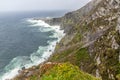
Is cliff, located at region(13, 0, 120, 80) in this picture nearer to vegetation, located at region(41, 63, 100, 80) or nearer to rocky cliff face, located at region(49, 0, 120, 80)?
rocky cliff face, located at region(49, 0, 120, 80)

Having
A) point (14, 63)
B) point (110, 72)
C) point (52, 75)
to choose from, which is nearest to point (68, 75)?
point (52, 75)

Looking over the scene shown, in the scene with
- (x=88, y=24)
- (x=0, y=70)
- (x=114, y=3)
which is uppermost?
(x=114, y=3)

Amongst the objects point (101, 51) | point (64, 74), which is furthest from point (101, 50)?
point (64, 74)

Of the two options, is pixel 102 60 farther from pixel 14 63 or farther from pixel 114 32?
pixel 14 63

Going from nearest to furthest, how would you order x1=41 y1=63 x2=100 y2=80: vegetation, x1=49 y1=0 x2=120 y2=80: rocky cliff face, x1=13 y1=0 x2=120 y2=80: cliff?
x1=41 y1=63 x2=100 y2=80: vegetation < x1=13 y1=0 x2=120 y2=80: cliff < x1=49 y1=0 x2=120 y2=80: rocky cliff face

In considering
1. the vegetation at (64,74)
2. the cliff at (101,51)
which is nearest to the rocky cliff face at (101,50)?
the cliff at (101,51)

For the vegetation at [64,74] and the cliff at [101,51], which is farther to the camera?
the cliff at [101,51]

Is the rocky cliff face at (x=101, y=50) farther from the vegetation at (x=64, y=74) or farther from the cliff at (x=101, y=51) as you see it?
the vegetation at (x=64, y=74)

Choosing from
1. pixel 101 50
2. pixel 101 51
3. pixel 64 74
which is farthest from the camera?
pixel 101 50

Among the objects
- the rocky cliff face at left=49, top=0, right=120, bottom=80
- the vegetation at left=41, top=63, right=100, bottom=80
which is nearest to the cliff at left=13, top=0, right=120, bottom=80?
the rocky cliff face at left=49, top=0, right=120, bottom=80

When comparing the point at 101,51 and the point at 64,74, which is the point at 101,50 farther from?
the point at 64,74

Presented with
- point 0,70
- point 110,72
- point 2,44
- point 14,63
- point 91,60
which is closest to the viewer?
point 110,72
